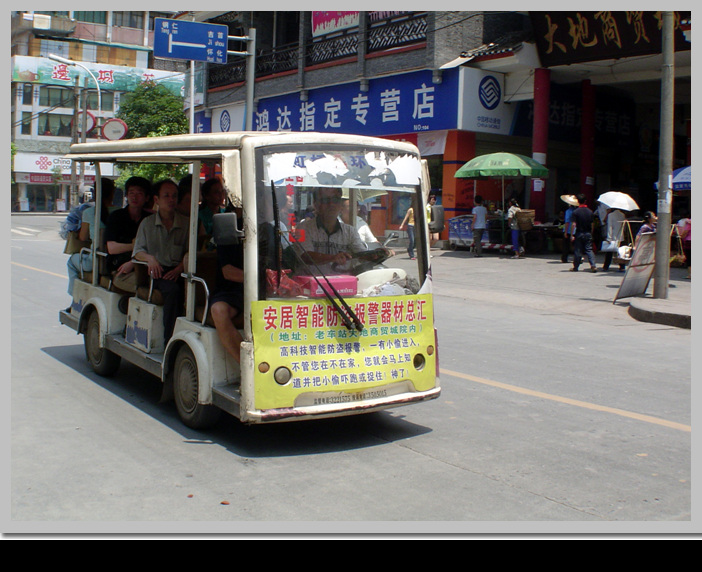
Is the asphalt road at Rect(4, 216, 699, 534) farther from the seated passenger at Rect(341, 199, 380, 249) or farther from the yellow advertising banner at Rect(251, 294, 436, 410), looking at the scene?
the seated passenger at Rect(341, 199, 380, 249)

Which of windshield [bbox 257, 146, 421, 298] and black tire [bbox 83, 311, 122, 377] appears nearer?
windshield [bbox 257, 146, 421, 298]

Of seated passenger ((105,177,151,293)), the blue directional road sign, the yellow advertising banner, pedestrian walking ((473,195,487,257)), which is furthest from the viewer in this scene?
pedestrian walking ((473,195,487,257))

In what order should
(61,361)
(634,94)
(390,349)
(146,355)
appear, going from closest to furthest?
(390,349) → (146,355) → (61,361) → (634,94)

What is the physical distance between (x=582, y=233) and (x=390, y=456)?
12787 mm

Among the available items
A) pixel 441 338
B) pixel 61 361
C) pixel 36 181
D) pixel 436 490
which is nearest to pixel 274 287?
pixel 436 490

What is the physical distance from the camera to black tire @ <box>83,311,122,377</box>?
7.13m

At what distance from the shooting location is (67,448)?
16.7ft

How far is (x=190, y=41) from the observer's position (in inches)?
744

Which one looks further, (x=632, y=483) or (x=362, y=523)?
(x=632, y=483)

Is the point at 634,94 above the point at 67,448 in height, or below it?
above

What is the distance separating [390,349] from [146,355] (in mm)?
2181

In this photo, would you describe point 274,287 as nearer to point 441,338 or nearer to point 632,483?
point 632,483

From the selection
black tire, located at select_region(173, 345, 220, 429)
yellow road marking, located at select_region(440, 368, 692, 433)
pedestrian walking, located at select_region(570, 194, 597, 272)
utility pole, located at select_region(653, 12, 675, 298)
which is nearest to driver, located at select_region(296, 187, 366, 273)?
black tire, located at select_region(173, 345, 220, 429)

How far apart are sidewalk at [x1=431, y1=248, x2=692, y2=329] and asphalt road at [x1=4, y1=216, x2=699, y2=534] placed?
12.1 feet
